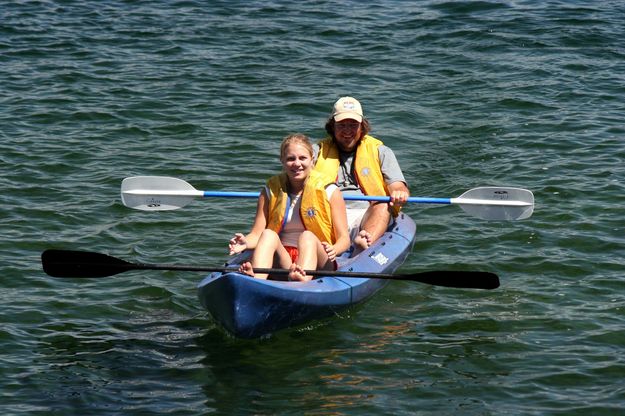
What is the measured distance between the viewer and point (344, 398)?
20.2ft

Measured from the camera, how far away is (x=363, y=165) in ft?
26.3

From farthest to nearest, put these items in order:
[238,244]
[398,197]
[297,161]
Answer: [398,197] → [297,161] → [238,244]

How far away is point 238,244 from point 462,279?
1.33 metres

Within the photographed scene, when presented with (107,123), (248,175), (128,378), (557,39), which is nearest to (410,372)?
(128,378)

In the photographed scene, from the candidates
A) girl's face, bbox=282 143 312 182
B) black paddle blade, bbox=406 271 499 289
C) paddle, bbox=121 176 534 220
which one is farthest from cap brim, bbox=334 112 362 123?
black paddle blade, bbox=406 271 499 289

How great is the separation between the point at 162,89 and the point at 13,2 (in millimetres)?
4574

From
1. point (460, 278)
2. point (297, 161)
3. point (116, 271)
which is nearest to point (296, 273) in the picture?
point (297, 161)

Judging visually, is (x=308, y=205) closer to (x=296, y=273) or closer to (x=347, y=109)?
(x=296, y=273)

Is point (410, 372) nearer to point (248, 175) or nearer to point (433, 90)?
point (248, 175)

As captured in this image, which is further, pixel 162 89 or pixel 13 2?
pixel 13 2

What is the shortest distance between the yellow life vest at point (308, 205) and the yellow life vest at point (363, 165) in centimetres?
80

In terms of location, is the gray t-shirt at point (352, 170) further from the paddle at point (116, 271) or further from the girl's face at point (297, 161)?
the paddle at point (116, 271)

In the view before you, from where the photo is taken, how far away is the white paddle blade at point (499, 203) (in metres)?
7.98

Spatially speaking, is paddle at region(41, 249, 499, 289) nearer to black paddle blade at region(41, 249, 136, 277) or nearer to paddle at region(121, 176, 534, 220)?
black paddle blade at region(41, 249, 136, 277)
